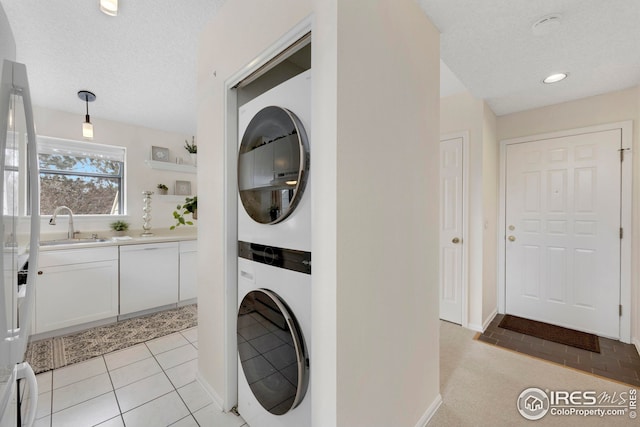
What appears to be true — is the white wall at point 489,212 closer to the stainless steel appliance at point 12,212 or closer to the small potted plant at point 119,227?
the stainless steel appliance at point 12,212

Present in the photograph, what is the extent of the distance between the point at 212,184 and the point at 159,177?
2658 millimetres

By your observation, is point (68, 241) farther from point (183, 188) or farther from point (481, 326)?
point (481, 326)

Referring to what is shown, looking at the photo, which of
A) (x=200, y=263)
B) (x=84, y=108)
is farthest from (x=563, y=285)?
(x=84, y=108)

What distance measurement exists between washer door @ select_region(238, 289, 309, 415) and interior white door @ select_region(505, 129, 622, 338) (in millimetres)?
3016

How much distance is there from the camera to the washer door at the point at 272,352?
3.75ft

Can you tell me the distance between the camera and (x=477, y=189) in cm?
266

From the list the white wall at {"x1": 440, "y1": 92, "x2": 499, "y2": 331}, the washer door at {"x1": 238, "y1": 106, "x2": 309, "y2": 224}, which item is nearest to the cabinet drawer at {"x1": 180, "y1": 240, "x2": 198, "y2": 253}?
the washer door at {"x1": 238, "y1": 106, "x2": 309, "y2": 224}

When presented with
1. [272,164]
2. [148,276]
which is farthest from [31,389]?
[148,276]

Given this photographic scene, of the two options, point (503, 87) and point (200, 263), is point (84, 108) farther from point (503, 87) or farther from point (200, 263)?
point (503, 87)

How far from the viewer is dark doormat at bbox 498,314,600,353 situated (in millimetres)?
2412

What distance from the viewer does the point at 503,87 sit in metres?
2.36

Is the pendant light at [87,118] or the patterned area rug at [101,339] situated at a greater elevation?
the pendant light at [87,118]

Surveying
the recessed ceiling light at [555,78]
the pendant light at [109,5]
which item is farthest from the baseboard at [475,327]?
the pendant light at [109,5]

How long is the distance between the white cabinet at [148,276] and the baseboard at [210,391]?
159 cm
